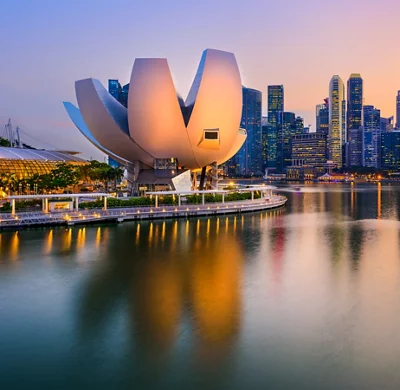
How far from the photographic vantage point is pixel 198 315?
11219 mm

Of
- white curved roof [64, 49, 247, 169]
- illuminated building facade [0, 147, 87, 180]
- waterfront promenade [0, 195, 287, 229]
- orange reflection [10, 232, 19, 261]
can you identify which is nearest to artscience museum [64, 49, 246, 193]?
white curved roof [64, 49, 247, 169]

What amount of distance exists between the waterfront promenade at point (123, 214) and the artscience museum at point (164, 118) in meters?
7.34

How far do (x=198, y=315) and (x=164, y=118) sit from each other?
27.4 metres

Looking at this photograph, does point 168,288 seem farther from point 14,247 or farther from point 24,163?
point 24,163

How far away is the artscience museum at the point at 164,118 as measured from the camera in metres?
35.6

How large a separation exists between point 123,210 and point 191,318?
20681 mm

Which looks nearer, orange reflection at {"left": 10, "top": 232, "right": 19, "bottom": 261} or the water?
the water

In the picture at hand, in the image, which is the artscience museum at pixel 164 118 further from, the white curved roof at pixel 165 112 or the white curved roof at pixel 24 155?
the white curved roof at pixel 24 155

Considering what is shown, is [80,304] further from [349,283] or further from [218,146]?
[218,146]

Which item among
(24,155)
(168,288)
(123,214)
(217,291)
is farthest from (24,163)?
(217,291)

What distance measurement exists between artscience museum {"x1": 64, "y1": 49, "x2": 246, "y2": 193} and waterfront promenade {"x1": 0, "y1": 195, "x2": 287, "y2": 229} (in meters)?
7.34

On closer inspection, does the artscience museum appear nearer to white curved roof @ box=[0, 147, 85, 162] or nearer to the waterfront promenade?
the waterfront promenade

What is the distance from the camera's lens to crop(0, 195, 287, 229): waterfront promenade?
26.5 meters

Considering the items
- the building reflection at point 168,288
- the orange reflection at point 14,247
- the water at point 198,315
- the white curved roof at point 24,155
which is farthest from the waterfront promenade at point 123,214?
the white curved roof at point 24,155
